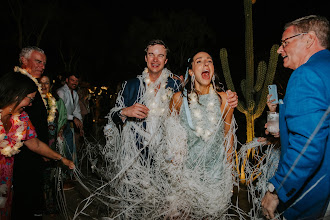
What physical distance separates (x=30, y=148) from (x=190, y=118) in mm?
1644

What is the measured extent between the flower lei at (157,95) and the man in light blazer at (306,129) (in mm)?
1211

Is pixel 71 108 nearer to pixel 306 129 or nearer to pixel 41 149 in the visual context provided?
pixel 41 149

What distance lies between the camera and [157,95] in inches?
95.3

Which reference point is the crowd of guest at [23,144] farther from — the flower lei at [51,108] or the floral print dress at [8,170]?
the flower lei at [51,108]

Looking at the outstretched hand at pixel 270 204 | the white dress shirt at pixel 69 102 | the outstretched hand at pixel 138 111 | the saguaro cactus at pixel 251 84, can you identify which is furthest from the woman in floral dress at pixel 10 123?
the saguaro cactus at pixel 251 84

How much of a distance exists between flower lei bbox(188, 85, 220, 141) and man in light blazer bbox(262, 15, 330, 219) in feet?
2.43

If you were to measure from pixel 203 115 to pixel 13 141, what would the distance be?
182 cm

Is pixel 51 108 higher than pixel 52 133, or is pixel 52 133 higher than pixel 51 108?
pixel 51 108

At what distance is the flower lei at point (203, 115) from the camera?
210 cm

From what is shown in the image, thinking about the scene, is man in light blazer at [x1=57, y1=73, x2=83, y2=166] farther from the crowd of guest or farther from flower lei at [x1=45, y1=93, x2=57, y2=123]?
the crowd of guest

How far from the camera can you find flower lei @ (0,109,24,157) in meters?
1.96

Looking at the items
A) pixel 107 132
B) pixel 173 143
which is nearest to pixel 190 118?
pixel 173 143

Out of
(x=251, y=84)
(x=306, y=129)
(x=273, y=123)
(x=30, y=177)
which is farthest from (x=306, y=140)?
(x=251, y=84)

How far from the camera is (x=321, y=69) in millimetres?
1241
